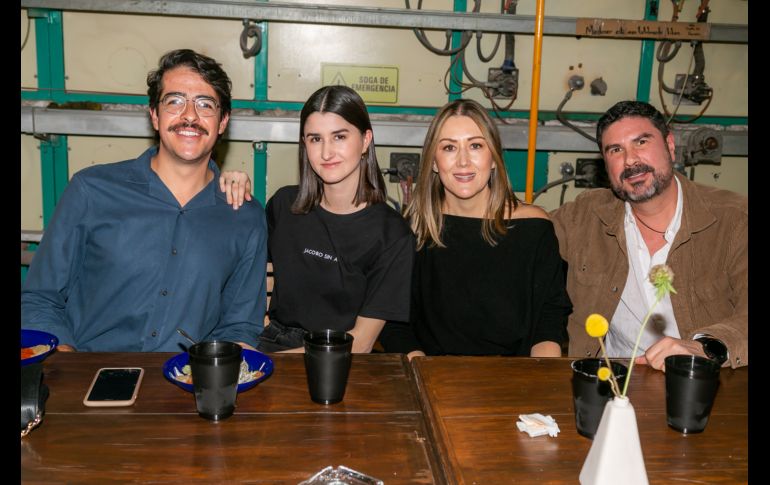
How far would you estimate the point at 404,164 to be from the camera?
11.3ft

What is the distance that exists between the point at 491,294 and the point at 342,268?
0.50m

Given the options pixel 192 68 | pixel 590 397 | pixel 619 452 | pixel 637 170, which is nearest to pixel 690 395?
pixel 590 397

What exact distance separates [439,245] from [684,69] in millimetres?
2303

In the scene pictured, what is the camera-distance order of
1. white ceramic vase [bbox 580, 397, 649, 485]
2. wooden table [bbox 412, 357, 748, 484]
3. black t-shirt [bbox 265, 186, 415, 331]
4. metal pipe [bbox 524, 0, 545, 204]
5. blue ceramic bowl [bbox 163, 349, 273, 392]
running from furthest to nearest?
1. metal pipe [bbox 524, 0, 545, 204]
2. black t-shirt [bbox 265, 186, 415, 331]
3. blue ceramic bowl [bbox 163, 349, 273, 392]
4. wooden table [bbox 412, 357, 748, 484]
5. white ceramic vase [bbox 580, 397, 649, 485]

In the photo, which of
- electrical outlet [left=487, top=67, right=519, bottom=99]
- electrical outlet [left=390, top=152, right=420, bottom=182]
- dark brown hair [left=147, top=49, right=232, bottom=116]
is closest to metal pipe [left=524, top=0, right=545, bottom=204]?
electrical outlet [left=487, top=67, right=519, bottom=99]

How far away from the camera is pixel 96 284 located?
6.27 ft

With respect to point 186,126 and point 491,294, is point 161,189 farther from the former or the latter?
point 491,294

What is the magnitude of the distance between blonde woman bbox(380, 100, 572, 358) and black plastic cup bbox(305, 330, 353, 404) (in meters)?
0.73

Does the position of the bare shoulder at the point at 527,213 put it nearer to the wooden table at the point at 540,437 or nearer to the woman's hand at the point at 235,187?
the wooden table at the point at 540,437

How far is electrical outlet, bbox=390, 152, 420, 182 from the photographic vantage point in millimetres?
3453

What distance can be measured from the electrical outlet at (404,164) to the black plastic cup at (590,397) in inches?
92.5

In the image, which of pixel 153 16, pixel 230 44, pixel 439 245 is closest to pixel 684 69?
pixel 439 245

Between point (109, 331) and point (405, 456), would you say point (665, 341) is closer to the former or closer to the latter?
point (405, 456)

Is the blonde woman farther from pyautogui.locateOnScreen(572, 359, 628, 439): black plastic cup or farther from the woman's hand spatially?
pyautogui.locateOnScreen(572, 359, 628, 439): black plastic cup
